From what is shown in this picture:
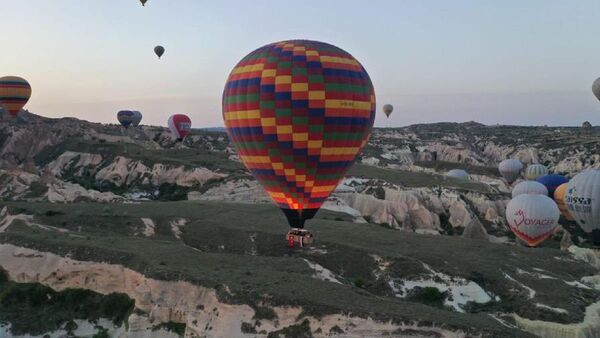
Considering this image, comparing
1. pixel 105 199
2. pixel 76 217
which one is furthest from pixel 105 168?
pixel 76 217

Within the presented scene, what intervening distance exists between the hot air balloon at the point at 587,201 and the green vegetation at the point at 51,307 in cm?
3512

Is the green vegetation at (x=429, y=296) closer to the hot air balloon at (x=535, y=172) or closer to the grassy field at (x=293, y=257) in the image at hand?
the grassy field at (x=293, y=257)

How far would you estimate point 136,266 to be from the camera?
27.0 meters

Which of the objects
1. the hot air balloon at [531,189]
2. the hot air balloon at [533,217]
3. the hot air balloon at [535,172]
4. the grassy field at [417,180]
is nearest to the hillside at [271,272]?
the hot air balloon at [533,217]

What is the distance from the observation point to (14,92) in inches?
2586

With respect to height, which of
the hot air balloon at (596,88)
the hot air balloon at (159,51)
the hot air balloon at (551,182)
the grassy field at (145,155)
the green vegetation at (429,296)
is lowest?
the green vegetation at (429,296)

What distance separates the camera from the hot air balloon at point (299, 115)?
24.2 m

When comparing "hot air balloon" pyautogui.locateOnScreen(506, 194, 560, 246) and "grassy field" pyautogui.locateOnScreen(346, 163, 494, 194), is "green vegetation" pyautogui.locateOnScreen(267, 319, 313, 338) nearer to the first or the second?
"hot air balloon" pyautogui.locateOnScreen(506, 194, 560, 246)

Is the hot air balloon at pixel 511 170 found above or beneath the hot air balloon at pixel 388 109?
beneath

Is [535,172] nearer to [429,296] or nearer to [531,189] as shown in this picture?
[531,189]

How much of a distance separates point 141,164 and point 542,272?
2150 inches

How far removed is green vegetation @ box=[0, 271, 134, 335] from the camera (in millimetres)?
26281

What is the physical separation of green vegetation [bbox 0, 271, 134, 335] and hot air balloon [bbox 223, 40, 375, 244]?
9.76 m

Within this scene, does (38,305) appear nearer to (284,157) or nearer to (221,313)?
(221,313)
